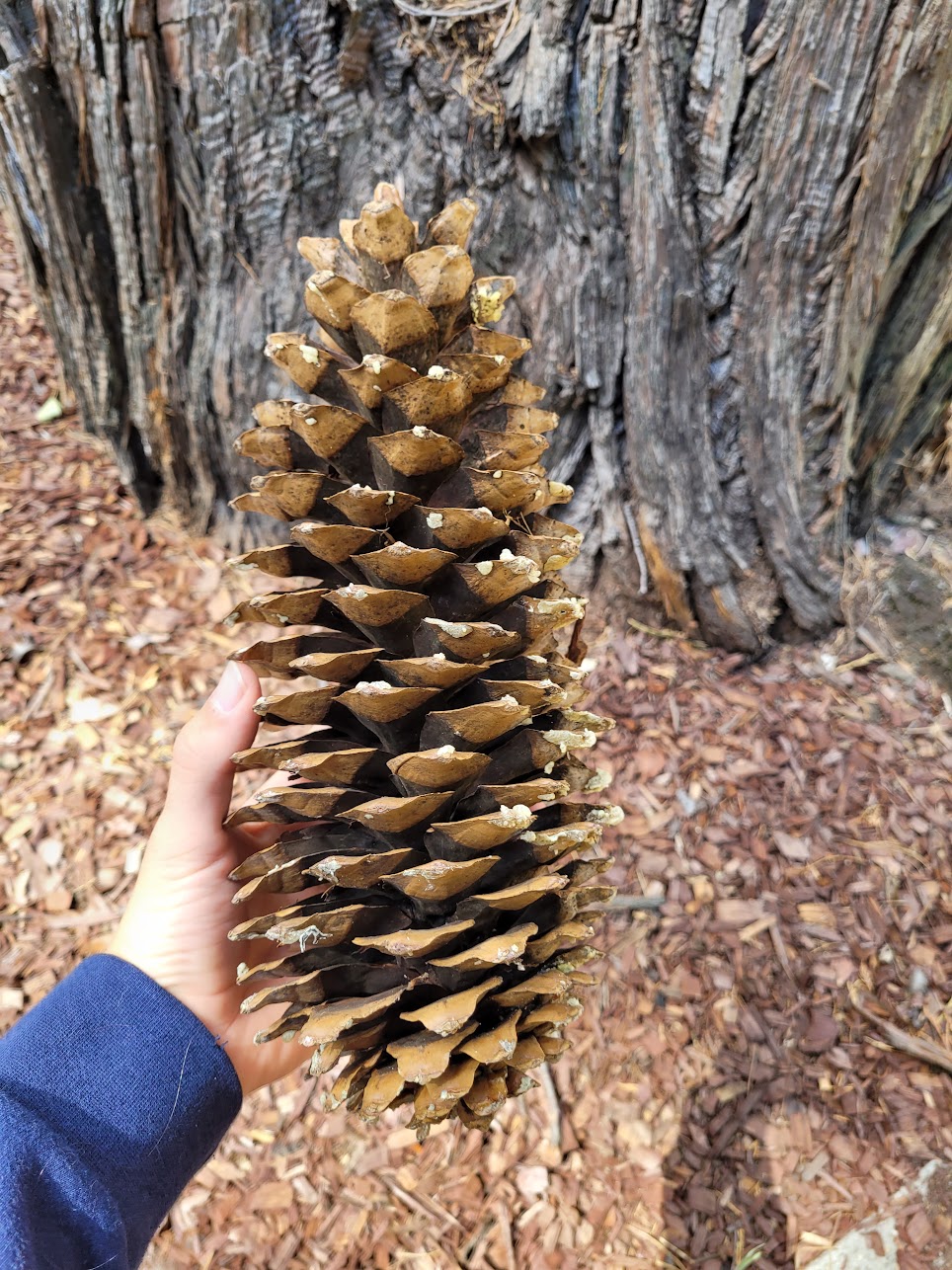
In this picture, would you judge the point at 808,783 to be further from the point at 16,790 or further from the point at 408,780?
the point at 16,790

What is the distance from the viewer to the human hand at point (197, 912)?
115cm

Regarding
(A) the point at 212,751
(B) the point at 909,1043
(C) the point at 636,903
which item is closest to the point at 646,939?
(C) the point at 636,903

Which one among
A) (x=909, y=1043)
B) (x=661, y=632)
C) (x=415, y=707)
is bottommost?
(x=909, y=1043)

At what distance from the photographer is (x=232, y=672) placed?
1.07m

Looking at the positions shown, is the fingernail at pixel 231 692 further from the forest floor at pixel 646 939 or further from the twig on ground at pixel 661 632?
the twig on ground at pixel 661 632

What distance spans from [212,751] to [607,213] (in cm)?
136

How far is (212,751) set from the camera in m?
1.09

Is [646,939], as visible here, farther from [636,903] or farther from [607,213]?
[607,213]

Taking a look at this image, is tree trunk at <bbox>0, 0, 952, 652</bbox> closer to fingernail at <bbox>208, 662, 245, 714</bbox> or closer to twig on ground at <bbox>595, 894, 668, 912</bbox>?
twig on ground at <bbox>595, 894, 668, 912</bbox>

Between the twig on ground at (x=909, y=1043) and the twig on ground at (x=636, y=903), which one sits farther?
the twig on ground at (x=636, y=903)

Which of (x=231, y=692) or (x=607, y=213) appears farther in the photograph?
(x=607, y=213)

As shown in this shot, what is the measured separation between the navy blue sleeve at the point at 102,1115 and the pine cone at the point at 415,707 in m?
0.36

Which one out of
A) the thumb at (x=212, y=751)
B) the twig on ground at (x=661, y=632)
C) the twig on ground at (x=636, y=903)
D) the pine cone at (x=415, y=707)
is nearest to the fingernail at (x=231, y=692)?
the thumb at (x=212, y=751)

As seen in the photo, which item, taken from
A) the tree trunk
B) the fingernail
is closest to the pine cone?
the fingernail
